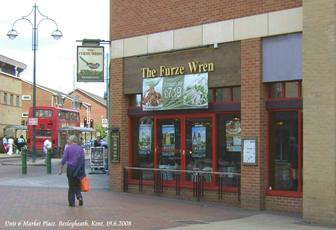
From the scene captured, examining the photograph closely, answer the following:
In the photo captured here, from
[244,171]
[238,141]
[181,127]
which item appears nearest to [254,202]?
[244,171]

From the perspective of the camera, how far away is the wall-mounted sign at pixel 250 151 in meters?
15.1

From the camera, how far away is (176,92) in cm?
1733

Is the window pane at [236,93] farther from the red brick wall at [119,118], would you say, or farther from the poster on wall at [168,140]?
the red brick wall at [119,118]

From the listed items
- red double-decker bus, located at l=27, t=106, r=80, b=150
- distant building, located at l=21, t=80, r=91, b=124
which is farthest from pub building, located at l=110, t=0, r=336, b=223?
distant building, located at l=21, t=80, r=91, b=124

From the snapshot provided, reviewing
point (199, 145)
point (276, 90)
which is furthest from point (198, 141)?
point (276, 90)

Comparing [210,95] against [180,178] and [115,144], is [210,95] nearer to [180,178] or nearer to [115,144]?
[180,178]

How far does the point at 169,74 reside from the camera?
17.6m

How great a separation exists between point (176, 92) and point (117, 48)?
3.12m

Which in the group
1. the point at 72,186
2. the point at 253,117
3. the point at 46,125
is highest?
the point at 46,125

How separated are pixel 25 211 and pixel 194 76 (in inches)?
240

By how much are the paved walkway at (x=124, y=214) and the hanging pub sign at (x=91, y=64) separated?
400 centimetres

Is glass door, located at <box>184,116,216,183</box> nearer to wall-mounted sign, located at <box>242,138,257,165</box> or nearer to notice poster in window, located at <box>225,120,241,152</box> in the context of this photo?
notice poster in window, located at <box>225,120,241,152</box>

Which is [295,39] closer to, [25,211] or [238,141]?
[238,141]

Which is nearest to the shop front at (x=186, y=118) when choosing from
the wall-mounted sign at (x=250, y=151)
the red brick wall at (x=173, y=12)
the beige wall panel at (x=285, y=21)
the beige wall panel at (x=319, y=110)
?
the wall-mounted sign at (x=250, y=151)
